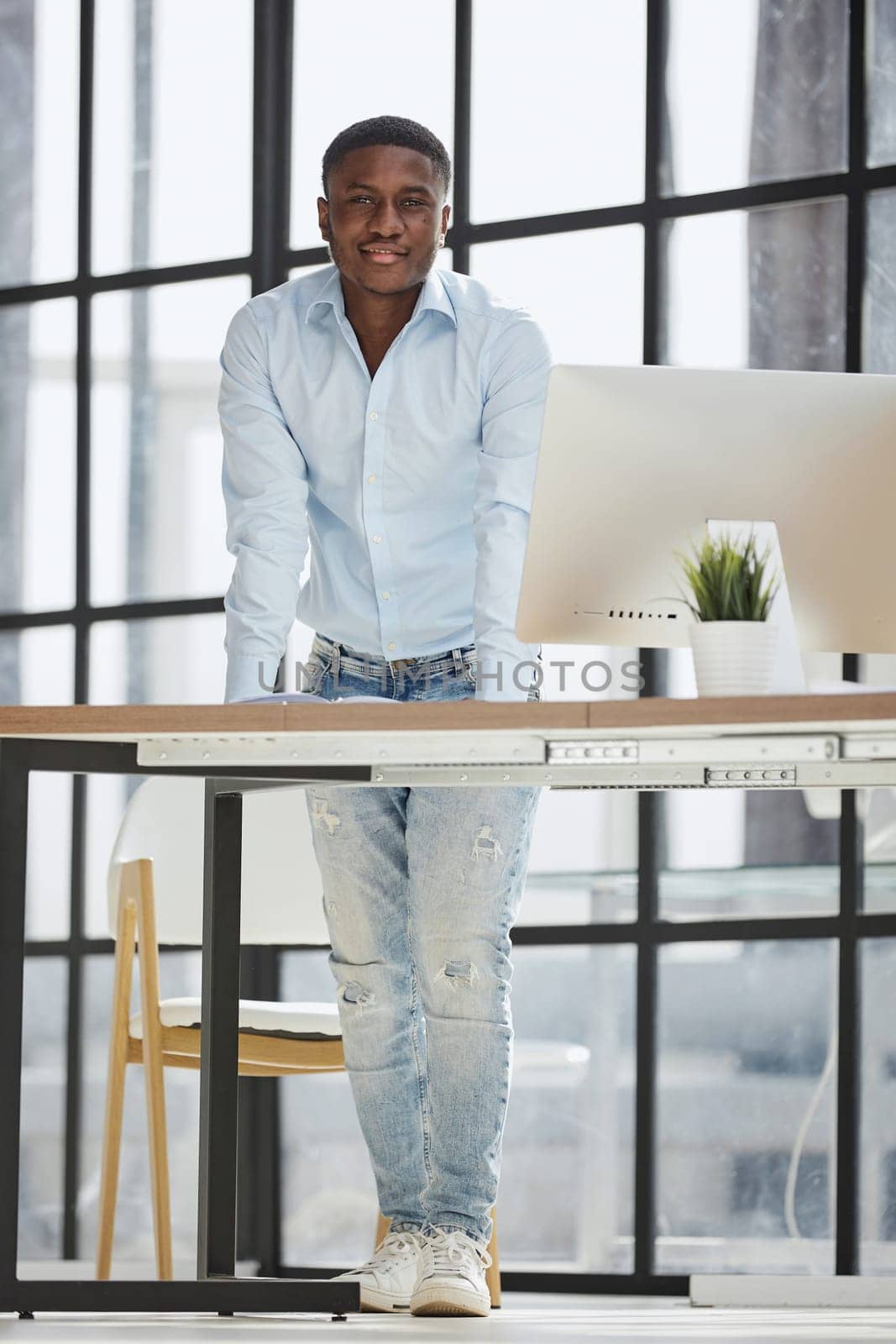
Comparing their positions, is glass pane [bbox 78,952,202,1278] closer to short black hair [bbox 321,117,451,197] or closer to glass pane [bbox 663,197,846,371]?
glass pane [bbox 663,197,846,371]

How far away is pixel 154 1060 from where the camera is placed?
2.84m

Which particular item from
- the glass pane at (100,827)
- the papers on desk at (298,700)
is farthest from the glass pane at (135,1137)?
the papers on desk at (298,700)

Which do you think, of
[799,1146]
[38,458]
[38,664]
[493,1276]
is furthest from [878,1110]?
[38,458]

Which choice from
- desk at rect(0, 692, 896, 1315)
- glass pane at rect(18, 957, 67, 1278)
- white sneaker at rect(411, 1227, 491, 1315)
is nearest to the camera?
desk at rect(0, 692, 896, 1315)

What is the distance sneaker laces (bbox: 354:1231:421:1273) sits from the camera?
A: 2.13 metres

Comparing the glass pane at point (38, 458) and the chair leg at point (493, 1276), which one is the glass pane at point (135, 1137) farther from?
the chair leg at point (493, 1276)

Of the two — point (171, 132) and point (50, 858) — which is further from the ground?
point (171, 132)

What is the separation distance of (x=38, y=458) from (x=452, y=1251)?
89.5 inches

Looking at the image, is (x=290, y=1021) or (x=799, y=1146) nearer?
(x=290, y=1021)

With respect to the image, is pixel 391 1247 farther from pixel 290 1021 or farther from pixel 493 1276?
pixel 290 1021

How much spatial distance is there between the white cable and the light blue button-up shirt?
118cm

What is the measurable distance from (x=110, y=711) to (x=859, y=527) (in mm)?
795

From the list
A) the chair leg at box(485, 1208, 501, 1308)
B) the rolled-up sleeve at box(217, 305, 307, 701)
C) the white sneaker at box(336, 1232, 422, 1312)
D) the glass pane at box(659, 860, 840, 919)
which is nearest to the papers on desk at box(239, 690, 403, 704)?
the rolled-up sleeve at box(217, 305, 307, 701)

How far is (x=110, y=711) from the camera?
170 cm
